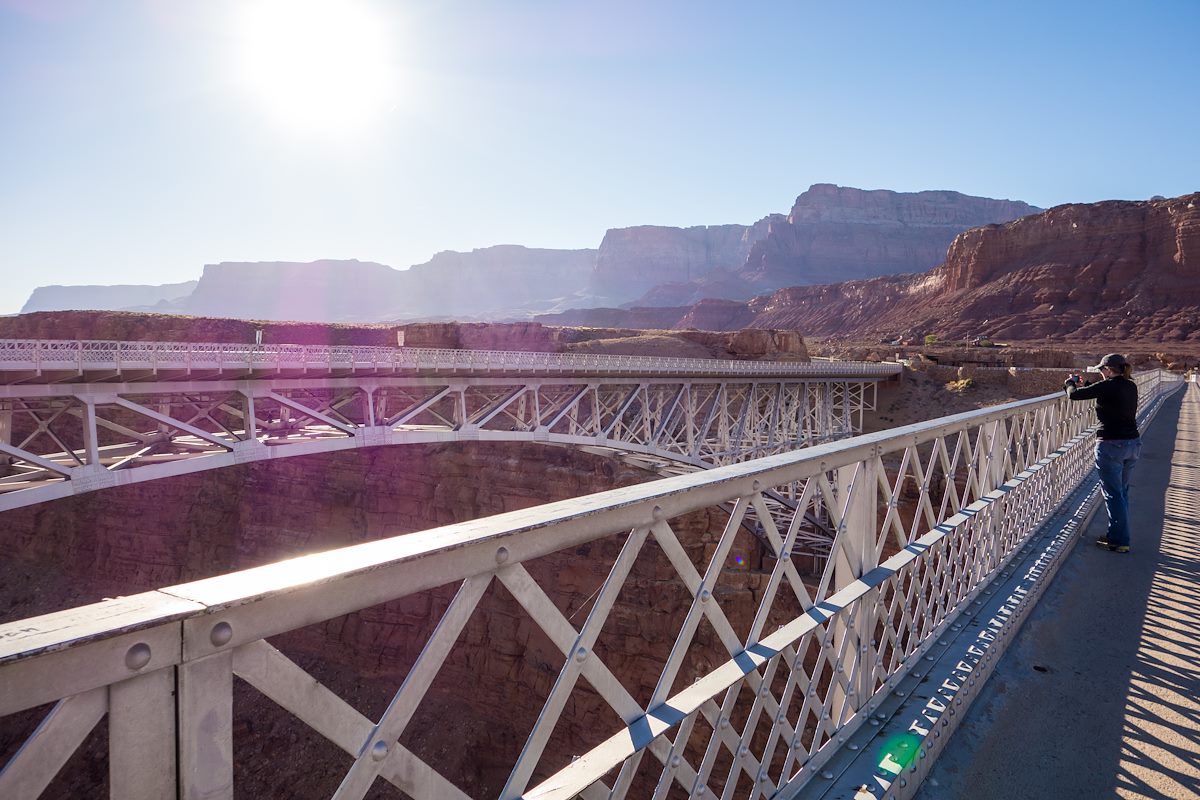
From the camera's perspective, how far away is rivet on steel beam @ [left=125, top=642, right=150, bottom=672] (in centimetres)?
98

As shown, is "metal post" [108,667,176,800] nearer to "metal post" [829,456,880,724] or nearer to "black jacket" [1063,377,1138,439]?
"metal post" [829,456,880,724]

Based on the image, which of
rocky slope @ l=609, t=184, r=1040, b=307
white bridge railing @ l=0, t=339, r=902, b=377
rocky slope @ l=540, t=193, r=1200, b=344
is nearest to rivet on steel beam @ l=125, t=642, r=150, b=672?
white bridge railing @ l=0, t=339, r=902, b=377

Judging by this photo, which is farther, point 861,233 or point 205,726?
point 861,233

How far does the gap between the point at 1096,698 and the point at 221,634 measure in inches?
177

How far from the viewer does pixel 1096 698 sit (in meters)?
3.54

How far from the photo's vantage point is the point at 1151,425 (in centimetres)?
1639

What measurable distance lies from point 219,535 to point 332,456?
739 centimetres

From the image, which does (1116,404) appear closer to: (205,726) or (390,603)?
(205,726)

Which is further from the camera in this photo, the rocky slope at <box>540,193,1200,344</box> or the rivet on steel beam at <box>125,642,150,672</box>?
the rocky slope at <box>540,193,1200,344</box>

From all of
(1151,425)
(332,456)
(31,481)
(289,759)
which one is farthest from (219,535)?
(1151,425)

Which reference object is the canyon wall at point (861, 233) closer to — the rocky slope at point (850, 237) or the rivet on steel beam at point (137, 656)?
the rocky slope at point (850, 237)

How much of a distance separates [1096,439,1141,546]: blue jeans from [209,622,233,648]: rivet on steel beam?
752 cm

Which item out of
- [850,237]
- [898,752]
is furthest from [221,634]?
[850,237]

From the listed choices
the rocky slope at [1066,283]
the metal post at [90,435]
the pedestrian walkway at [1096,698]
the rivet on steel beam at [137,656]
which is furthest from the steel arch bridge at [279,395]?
the rocky slope at [1066,283]
